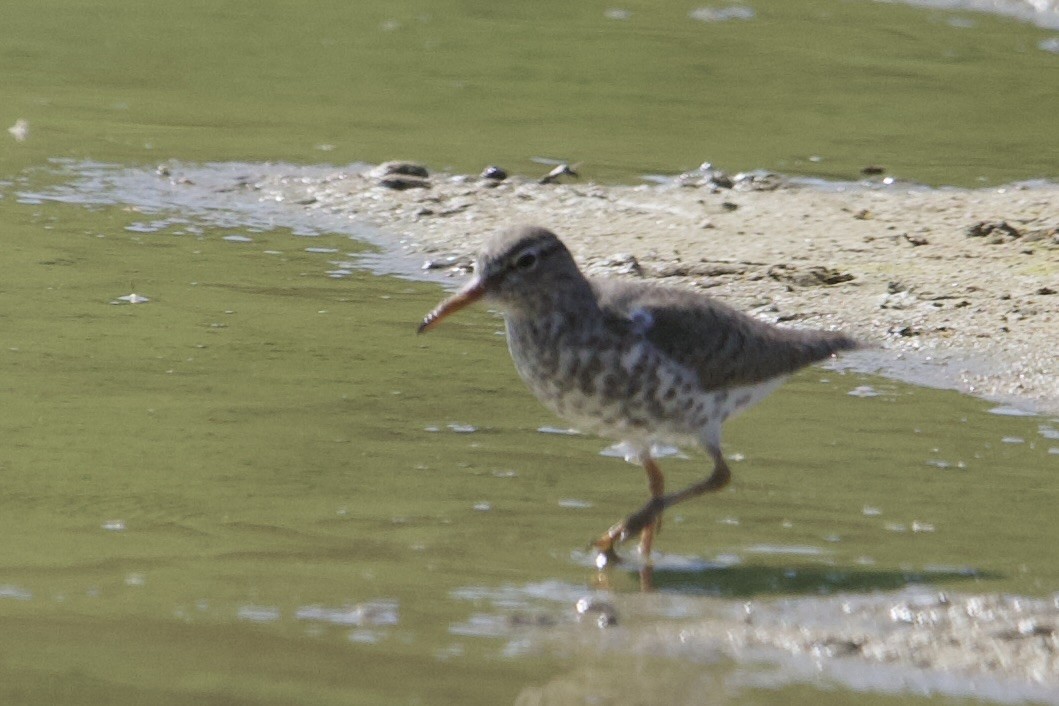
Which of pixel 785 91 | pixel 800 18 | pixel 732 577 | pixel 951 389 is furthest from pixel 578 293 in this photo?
pixel 800 18

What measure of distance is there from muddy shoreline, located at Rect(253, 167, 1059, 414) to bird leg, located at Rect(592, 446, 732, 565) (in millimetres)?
1943

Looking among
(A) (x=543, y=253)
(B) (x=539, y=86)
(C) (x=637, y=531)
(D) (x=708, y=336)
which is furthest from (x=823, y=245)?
(B) (x=539, y=86)

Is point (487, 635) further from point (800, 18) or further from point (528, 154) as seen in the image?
point (800, 18)

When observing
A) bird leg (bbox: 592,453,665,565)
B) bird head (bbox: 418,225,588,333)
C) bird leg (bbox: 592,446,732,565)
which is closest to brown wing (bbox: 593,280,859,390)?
bird head (bbox: 418,225,588,333)

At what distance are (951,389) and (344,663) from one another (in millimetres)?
4048

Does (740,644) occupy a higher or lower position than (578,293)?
lower

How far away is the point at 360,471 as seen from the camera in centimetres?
694

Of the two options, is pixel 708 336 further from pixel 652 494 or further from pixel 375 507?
pixel 375 507

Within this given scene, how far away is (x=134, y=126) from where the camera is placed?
13930 millimetres

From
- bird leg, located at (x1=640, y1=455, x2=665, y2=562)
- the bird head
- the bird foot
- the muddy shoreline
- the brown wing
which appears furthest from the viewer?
the muddy shoreline

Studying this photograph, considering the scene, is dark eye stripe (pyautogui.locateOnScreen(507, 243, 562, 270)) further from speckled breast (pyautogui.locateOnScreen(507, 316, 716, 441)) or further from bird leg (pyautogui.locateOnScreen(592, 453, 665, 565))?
bird leg (pyautogui.locateOnScreen(592, 453, 665, 565))

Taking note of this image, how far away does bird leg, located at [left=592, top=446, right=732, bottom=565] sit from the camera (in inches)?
244

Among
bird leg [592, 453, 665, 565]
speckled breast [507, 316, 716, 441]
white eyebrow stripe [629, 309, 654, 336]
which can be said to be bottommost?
bird leg [592, 453, 665, 565]

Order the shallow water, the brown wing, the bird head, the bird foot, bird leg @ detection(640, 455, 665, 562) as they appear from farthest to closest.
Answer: the brown wing < the bird head < bird leg @ detection(640, 455, 665, 562) < the bird foot < the shallow water
